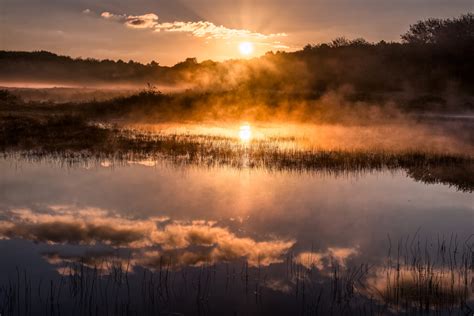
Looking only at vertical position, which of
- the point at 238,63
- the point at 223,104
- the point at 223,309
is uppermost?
the point at 238,63

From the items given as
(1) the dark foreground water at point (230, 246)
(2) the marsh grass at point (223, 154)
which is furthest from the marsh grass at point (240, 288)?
(2) the marsh grass at point (223, 154)

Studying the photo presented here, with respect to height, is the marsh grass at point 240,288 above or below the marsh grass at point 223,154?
below

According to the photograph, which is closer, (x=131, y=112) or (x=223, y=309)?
(x=223, y=309)

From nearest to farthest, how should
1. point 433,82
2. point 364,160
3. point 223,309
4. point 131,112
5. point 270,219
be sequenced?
point 223,309
point 270,219
point 364,160
point 131,112
point 433,82

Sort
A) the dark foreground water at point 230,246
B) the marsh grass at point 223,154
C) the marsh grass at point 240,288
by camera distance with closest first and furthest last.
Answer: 1. the marsh grass at point 240,288
2. the dark foreground water at point 230,246
3. the marsh grass at point 223,154

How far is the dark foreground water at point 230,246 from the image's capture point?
6.83 meters

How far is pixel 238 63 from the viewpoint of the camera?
78.3 m

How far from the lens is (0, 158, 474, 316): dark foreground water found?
22.4 feet

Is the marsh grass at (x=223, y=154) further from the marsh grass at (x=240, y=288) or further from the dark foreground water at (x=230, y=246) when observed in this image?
the marsh grass at (x=240, y=288)

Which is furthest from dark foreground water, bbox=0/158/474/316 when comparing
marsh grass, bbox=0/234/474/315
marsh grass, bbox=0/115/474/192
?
marsh grass, bbox=0/115/474/192

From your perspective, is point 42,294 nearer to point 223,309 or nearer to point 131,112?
point 223,309

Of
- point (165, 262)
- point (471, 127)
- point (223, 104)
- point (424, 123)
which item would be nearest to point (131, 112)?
point (223, 104)

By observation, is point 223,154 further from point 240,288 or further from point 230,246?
point 240,288

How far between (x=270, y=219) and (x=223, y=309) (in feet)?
15.3
